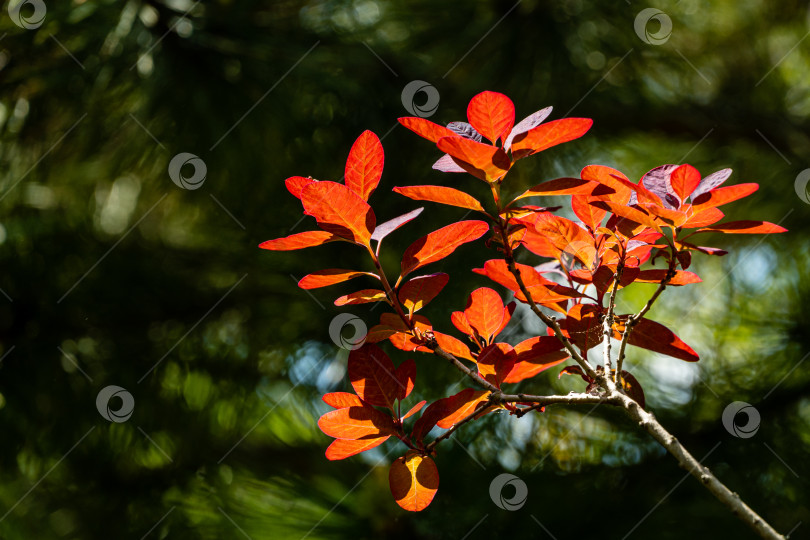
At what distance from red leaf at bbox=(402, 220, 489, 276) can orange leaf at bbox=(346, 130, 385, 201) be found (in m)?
0.05

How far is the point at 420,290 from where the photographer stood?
0.40 meters

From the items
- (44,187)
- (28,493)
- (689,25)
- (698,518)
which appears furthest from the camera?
(689,25)

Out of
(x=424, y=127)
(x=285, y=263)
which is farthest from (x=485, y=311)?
(x=285, y=263)

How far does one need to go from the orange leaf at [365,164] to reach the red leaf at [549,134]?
8 centimetres

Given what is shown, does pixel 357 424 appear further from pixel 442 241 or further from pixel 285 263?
pixel 285 263

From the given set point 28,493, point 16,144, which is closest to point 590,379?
point 28,493

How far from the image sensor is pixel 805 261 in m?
1.00

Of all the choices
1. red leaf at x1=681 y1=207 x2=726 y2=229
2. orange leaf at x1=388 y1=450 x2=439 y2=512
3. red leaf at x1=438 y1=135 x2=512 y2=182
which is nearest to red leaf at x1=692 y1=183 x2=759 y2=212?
red leaf at x1=681 y1=207 x2=726 y2=229

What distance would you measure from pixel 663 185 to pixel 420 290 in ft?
0.52

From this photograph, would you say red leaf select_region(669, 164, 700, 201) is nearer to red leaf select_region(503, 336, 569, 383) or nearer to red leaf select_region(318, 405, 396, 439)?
red leaf select_region(503, 336, 569, 383)

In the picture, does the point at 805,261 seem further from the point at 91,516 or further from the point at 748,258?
the point at 91,516

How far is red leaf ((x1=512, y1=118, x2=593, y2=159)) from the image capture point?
13.0 inches

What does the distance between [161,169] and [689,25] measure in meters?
1.02

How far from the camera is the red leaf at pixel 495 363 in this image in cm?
39
